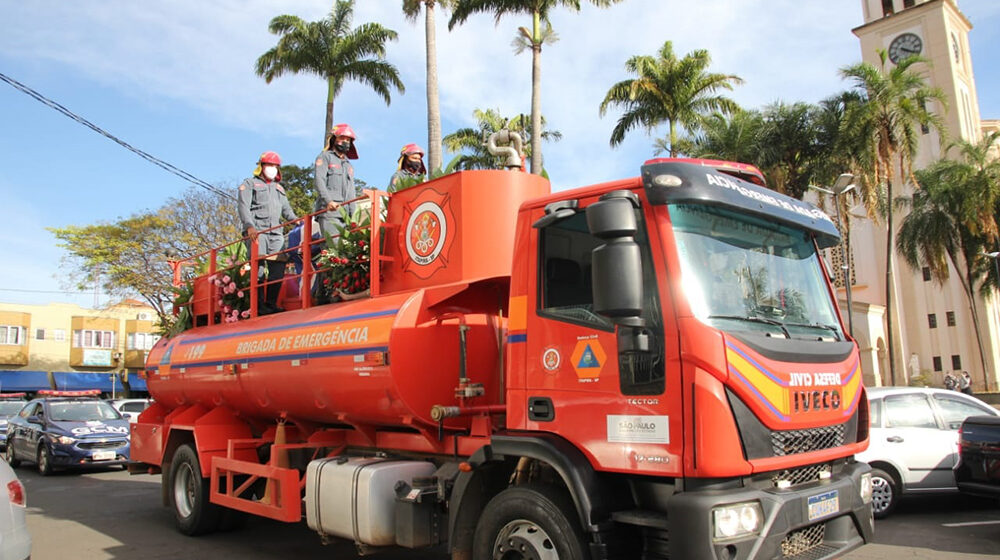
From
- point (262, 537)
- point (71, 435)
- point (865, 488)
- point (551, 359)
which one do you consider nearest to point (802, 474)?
point (865, 488)

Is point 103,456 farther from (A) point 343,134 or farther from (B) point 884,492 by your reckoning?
(B) point 884,492

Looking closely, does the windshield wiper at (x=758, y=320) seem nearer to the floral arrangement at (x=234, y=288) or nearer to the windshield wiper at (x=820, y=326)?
the windshield wiper at (x=820, y=326)

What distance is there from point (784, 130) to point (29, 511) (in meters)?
25.3

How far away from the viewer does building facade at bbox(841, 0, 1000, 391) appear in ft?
135

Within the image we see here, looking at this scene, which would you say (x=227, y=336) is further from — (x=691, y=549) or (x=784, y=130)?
(x=784, y=130)

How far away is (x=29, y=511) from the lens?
403 inches

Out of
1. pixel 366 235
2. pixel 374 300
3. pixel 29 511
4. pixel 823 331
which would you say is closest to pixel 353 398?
pixel 374 300

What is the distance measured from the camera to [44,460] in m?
15.2

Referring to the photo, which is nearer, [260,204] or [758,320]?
[758,320]

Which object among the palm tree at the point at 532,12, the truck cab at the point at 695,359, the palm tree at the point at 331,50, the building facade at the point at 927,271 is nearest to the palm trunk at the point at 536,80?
the palm tree at the point at 532,12

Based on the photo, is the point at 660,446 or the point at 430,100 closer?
the point at 660,446

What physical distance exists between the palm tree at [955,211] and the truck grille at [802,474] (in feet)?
101

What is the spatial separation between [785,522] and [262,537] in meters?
6.36

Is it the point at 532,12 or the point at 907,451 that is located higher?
the point at 532,12
